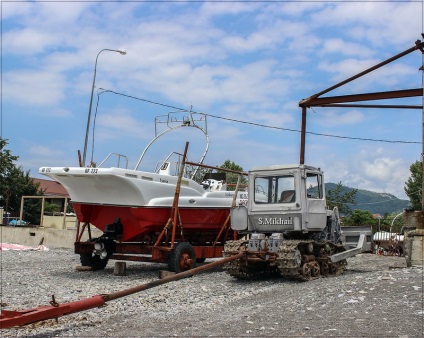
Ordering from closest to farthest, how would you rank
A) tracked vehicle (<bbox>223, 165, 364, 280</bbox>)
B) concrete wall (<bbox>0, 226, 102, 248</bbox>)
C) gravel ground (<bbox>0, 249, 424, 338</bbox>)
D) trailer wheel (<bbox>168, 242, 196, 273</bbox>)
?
gravel ground (<bbox>0, 249, 424, 338</bbox>), tracked vehicle (<bbox>223, 165, 364, 280</bbox>), trailer wheel (<bbox>168, 242, 196, 273</bbox>), concrete wall (<bbox>0, 226, 102, 248</bbox>)

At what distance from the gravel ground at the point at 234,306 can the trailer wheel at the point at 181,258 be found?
436 millimetres

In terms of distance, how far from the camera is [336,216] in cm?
1380

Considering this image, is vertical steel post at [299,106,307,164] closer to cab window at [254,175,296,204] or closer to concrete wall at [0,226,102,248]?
cab window at [254,175,296,204]

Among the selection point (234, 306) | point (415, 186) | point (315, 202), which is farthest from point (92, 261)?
point (415, 186)

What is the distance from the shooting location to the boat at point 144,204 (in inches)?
526

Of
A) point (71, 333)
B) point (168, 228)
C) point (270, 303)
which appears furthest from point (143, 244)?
point (71, 333)

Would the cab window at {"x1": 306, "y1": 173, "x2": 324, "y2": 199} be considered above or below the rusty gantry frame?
below

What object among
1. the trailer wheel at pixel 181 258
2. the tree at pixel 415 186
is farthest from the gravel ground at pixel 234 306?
the tree at pixel 415 186

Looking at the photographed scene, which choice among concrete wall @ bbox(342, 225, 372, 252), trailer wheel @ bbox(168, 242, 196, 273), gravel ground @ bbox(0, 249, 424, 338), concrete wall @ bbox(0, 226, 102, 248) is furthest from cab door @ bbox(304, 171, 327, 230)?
concrete wall @ bbox(0, 226, 102, 248)

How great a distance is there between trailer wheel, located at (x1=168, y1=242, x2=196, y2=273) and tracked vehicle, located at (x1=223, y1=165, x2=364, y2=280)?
139cm

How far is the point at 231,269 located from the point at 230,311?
11.1ft

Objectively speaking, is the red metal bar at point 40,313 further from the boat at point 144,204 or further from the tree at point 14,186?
the tree at point 14,186

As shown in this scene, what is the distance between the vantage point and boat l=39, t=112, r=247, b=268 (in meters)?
13.4

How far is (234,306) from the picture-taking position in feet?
30.0
